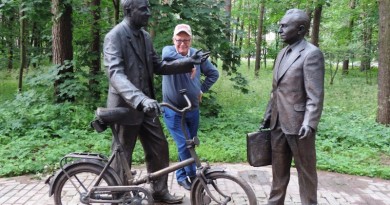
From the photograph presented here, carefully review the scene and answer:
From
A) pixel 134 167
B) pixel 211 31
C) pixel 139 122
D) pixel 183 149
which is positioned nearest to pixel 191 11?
pixel 211 31

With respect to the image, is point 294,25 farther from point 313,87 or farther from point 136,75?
point 136,75

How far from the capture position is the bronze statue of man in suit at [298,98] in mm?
3592

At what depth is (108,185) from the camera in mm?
3939

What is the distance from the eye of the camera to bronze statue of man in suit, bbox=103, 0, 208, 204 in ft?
11.9

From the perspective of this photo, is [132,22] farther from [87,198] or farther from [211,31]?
[211,31]

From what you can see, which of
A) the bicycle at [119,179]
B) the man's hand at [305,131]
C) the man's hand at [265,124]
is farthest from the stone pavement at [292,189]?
the man's hand at [305,131]

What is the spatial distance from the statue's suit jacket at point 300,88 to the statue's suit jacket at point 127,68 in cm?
95

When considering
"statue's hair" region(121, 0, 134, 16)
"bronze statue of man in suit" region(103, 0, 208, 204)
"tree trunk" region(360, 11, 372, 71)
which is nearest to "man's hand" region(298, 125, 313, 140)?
"bronze statue of man in suit" region(103, 0, 208, 204)

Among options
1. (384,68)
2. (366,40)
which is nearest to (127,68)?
(384,68)

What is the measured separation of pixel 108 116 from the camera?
382cm

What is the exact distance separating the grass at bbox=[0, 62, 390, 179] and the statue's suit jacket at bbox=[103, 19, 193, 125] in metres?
2.75

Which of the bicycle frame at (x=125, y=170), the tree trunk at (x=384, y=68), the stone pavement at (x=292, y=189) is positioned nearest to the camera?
the bicycle frame at (x=125, y=170)

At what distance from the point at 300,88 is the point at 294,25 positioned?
568 millimetres

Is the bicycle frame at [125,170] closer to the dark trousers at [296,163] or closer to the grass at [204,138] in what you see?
the dark trousers at [296,163]
